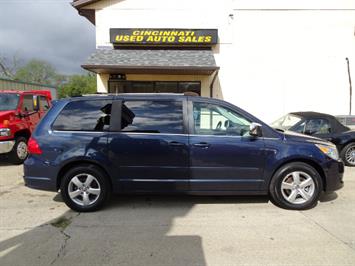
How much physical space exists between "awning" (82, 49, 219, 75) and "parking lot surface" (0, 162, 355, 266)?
21.1 ft

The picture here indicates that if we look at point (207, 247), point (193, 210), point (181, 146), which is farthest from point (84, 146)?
point (207, 247)

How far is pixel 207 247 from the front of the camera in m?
3.71

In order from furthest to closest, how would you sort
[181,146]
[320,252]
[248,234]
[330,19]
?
[330,19] < [181,146] < [248,234] < [320,252]

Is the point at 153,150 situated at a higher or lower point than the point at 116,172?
higher

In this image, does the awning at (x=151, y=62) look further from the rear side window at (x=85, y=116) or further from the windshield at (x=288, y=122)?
the rear side window at (x=85, y=116)

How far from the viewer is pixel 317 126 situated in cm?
829

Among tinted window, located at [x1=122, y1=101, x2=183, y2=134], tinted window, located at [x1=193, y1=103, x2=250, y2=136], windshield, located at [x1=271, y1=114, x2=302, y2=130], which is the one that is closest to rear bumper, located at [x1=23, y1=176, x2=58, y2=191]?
tinted window, located at [x1=122, y1=101, x2=183, y2=134]

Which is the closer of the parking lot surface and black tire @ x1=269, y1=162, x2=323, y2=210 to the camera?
the parking lot surface

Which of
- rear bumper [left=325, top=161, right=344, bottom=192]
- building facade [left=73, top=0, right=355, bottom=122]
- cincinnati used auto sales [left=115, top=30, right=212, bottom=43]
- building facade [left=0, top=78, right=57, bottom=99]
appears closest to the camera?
rear bumper [left=325, top=161, right=344, bottom=192]

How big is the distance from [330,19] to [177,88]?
6.90m

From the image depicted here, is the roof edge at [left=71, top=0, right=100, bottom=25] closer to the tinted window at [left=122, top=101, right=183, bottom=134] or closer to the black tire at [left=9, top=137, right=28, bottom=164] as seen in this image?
the black tire at [left=9, top=137, right=28, bottom=164]

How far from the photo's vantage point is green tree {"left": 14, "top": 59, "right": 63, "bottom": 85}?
49656 mm

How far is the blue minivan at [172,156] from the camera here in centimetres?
489

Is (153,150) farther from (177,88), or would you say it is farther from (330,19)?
(330,19)
